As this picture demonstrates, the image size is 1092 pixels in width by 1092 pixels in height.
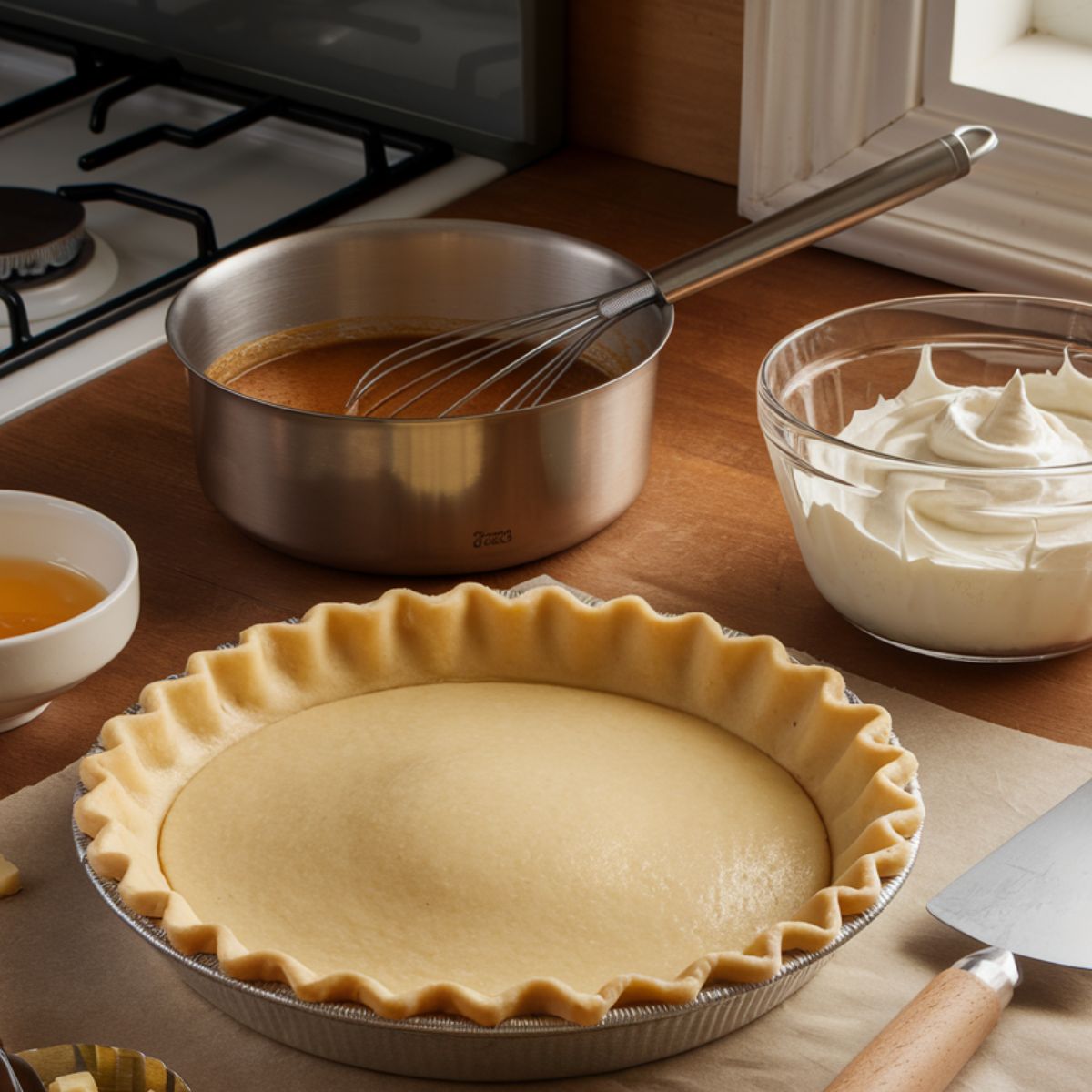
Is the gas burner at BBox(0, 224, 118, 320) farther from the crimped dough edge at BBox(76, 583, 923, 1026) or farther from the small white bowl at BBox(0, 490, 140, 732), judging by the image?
the crimped dough edge at BBox(76, 583, 923, 1026)

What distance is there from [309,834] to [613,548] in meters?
0.30

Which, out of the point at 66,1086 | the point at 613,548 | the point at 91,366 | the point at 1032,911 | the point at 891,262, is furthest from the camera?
the point at 891,262

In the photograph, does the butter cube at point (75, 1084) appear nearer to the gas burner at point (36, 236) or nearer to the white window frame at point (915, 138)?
the gas burner at point (36, 236)

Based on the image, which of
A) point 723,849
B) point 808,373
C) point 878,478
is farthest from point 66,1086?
point 808,373

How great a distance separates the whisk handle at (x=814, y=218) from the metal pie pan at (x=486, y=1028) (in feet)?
1.30

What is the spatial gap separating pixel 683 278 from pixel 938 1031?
448mm

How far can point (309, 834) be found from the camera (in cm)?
64

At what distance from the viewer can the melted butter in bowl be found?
2.98 feet

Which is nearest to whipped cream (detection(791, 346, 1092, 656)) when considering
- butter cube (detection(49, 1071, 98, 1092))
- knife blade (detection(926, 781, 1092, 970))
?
knife blade (detection(926, 781, 1092, 970))

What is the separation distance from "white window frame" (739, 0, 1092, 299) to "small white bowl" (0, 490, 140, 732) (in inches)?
23.5

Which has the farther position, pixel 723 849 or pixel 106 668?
pixel 106 668

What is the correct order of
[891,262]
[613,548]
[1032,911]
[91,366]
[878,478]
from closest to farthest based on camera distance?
[1032,911]
[878,478]
[613,548]
[91,366]
[891,262]

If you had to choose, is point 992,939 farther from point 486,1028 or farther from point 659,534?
point 659,534

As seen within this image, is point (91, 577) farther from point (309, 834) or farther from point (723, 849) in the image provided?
point (723, 849)
